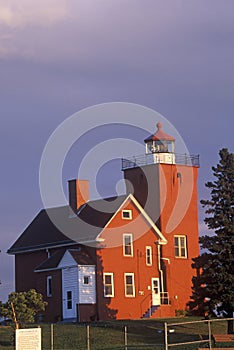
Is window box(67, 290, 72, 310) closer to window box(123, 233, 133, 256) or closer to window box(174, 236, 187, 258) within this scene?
window box(123, 233, 133, 256)

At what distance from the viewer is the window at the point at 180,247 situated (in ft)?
213

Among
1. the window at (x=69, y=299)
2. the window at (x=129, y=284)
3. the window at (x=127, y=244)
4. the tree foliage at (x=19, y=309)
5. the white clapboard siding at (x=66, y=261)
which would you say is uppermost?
the window at (x=127, y=244)

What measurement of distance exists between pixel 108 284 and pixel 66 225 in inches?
246

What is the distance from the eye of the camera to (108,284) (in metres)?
61.1

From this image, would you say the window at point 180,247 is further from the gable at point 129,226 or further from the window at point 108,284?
the window at point 108,284

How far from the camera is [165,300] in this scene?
2488 inches

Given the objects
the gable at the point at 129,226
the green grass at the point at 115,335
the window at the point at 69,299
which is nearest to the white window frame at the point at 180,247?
the gable at the point at 129,226

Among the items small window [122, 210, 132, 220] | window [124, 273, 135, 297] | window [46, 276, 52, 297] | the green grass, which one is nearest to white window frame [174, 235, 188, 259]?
small window [122, 210, 132, 220]

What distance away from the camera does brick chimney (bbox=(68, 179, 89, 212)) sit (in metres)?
66.2

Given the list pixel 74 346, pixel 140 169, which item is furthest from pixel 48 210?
pixel 74 346

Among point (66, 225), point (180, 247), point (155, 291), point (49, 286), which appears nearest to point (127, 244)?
point (155, 291)

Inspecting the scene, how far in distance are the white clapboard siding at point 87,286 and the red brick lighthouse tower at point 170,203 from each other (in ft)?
17.7

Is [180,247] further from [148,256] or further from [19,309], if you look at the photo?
[19,309]

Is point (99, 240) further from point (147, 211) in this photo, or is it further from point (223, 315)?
point (223, 315)
